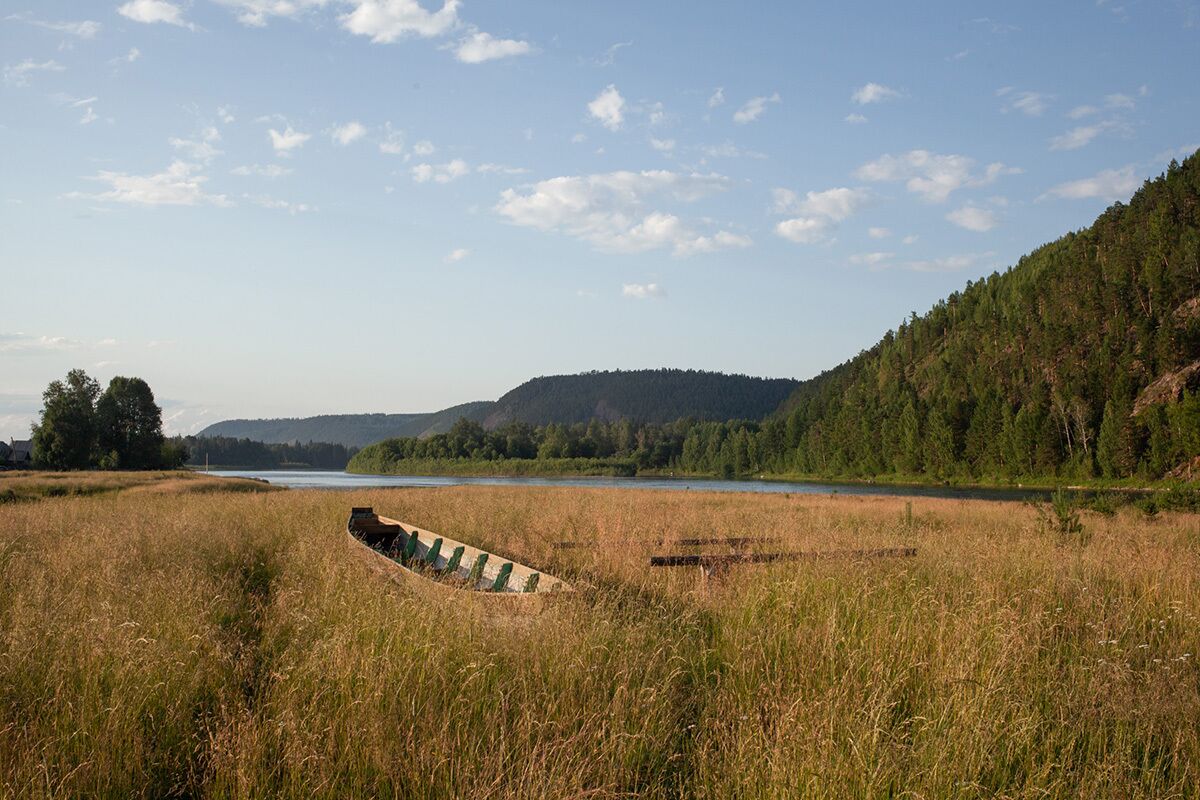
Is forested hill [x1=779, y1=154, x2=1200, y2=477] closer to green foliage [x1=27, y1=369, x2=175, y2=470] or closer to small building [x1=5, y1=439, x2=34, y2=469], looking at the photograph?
green foliage [x1=27, y1=369, x2=175, y2=470]

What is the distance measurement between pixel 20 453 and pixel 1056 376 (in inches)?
4884

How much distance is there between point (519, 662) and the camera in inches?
200

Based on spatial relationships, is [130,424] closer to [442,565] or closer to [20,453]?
[20,453]

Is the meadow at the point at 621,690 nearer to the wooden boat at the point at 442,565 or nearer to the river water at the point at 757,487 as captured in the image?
the wooden boat at the point at 442,565

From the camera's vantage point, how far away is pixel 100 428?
72.5m

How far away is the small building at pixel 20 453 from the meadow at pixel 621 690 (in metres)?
87.4

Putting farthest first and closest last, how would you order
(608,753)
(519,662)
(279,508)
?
(279,508), (519,662), (608,753)

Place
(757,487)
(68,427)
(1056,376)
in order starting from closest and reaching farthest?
(68,427)
(757,487)
(1056,376)

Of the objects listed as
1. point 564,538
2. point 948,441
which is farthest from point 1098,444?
point 564,538

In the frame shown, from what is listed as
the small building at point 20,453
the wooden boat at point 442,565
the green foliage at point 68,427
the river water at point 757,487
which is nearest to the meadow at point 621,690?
the wooden boat at point 442,565

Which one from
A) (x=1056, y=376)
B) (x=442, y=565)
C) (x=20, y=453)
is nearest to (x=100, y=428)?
(x=20, y=453)

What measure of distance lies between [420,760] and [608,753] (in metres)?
1.02

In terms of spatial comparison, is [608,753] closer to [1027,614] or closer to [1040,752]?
[1040,752]

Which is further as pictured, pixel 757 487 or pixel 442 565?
pixel 757 487
